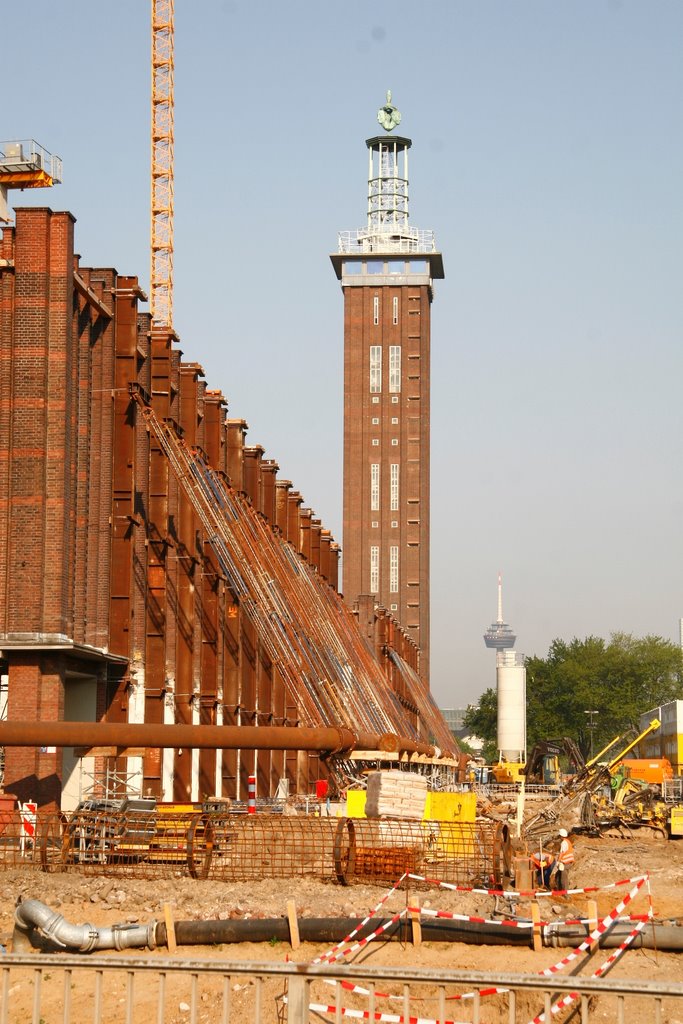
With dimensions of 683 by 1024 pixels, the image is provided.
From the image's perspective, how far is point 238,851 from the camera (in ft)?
78.2

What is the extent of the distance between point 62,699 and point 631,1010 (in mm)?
19197

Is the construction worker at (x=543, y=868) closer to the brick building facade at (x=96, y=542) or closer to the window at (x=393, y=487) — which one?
the brick building facade at (x=96, y=542)

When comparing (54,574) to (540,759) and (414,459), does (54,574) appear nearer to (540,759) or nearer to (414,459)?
(540,759)

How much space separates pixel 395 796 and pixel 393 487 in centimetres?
7706

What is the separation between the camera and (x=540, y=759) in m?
85.0

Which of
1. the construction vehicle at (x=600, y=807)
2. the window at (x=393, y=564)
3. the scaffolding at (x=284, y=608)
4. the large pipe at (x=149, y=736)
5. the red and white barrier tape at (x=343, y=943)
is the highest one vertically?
the window at (x=393, y=564)

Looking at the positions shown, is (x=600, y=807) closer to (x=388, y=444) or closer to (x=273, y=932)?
(x=273, y=932)

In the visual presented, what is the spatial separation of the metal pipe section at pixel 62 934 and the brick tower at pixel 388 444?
8437cm

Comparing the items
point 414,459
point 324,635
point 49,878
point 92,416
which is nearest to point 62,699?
point 92,416

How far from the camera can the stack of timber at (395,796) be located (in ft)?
86.3

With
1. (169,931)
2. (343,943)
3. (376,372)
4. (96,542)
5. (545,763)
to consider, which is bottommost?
(545,763)

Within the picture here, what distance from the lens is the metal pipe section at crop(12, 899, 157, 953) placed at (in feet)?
55.8

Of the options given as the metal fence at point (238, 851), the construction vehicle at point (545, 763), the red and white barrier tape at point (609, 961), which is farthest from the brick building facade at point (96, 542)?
the construction vehicle at point (545, 763)

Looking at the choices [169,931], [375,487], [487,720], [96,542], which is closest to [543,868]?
[169,931]
